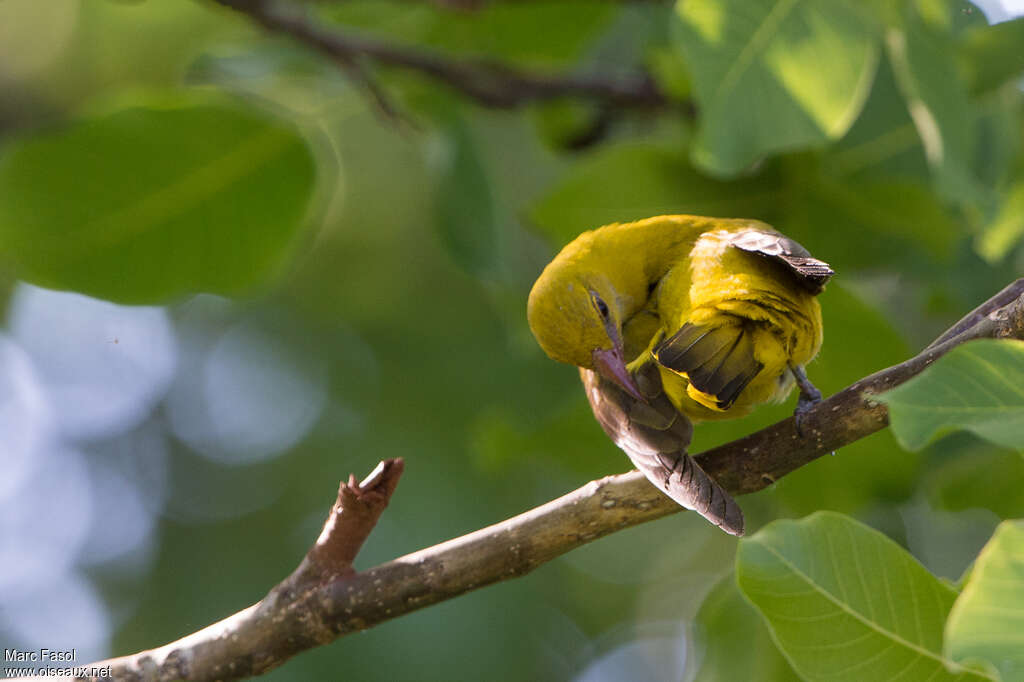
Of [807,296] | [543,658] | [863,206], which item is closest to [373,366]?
[543,658]

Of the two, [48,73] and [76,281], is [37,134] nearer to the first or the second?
[76,281]

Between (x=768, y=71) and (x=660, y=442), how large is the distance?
96 centimetres

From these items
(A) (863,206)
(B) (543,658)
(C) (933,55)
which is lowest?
(B) (543,658)

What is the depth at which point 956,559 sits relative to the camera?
4801 millimetres

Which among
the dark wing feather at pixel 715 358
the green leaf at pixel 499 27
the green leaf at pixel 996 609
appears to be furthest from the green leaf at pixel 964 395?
the green leaf at pixel 499 27

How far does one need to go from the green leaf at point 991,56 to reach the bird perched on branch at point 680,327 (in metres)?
0.87

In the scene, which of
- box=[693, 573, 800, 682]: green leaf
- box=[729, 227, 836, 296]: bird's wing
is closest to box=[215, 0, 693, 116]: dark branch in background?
box=[729, 227, 836, 296]: bird's wing

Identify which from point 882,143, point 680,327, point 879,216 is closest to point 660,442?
point 680,327

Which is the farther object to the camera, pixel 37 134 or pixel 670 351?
pixel 37 134

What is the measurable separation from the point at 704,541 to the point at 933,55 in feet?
11.8

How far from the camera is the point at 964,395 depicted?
1.40 metres

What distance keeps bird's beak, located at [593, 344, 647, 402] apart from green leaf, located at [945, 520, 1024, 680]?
114 cm

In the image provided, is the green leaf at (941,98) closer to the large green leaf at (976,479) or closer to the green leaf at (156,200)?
the large green leaf at (976,479)

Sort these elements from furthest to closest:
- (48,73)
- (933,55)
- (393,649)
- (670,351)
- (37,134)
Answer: (48,73) < (393,649) < (37,134) < (933,55) < (670,351)
